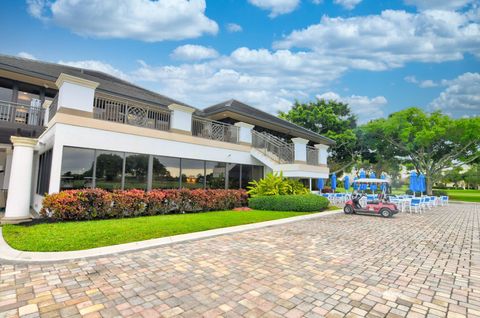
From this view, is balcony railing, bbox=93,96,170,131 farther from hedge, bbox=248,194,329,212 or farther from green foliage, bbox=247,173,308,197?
hedge, bbox=248,194,329,212

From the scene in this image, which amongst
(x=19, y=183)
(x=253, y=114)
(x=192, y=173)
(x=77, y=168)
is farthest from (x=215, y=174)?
(x=19, y=183)

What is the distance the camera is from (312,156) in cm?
1922

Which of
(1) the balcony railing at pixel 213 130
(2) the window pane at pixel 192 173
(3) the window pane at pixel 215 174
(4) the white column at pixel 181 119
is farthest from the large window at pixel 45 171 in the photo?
(3) the window pane at pixel 215 174

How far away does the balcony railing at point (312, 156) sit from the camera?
18783mm

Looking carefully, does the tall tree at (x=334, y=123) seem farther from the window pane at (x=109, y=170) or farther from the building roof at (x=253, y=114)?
the window pane at (x=109, y=170)

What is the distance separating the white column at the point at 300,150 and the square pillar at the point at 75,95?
11986 mm

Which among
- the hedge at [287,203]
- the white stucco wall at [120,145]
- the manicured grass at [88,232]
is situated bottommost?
the manicured grass at [88,232]

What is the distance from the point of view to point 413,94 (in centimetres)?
3456

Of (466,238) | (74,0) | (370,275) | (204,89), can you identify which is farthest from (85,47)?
(466,238)

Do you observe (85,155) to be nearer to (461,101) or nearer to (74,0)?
(74,0)

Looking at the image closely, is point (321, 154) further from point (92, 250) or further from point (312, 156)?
point (92, 250)

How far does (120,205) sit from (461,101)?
52.7 meters

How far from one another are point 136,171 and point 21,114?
7965mm

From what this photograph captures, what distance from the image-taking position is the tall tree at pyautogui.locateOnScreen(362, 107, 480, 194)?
1122 inches
